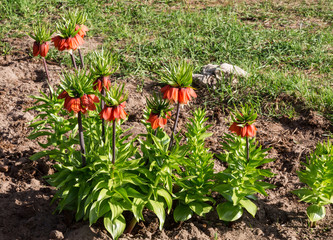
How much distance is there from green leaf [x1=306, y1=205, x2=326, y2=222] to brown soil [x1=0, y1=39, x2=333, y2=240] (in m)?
0.14

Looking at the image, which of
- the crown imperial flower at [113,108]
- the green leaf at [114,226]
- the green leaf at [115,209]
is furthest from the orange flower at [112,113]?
the green leaf at [114,226]

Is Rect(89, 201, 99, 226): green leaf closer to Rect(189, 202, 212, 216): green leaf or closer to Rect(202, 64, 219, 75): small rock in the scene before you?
Rect(189, 202, 212, 216): green leaf

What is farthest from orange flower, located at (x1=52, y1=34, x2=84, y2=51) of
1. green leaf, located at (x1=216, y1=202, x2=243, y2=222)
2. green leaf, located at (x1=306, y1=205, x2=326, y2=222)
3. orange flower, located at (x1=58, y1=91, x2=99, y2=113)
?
green leaf, located at (x1=306, y1=205, x2=326, y2=222)

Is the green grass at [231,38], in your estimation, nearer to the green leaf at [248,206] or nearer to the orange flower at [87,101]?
the green leaf at [248,206]

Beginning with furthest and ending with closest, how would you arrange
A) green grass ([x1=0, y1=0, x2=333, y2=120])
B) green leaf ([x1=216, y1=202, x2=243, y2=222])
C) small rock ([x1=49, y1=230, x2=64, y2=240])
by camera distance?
green grass ([x1=0, y1=0, x2=333, y2=120]) < green leaf ([x1=216, y1=202, x2=243, y2=222]) < small rock ([x1=49, y1=230, x2=64, y2=240])

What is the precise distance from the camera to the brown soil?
134 inches

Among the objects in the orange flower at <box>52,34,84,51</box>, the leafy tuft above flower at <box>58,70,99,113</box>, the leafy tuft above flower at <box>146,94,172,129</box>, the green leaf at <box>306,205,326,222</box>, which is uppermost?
the orange flower at <box>52,34,84,51</box>

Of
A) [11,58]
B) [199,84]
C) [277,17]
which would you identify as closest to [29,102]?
[11,58]

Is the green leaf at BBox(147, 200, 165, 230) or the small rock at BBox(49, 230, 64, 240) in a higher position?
the green leaf at BBox(147, 200, 165, 230)

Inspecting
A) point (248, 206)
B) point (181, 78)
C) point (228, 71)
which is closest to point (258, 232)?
point (248, 206)

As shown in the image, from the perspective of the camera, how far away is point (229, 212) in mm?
3369

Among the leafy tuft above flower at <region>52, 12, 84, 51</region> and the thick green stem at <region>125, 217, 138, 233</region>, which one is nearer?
the leafy tuft above flower at <region>52, 12, 84, 51</region>

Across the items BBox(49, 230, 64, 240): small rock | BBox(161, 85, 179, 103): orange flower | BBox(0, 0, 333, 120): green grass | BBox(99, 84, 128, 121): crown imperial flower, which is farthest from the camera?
BBox(0, 0, 333, 120): green grass

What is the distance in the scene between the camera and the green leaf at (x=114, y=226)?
3.05 metres
